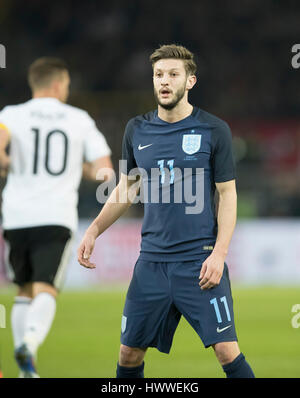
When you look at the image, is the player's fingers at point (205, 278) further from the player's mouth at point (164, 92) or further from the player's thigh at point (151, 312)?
the player's mouth at point (164, 92)

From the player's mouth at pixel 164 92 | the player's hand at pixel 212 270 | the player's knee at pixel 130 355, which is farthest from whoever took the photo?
the player's knee at pixel 130 355

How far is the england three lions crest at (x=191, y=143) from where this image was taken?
4.29 metres

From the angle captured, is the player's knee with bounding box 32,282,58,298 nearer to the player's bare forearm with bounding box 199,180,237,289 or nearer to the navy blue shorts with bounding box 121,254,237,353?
the navy blue shorts with bounding box 121,254,237,353

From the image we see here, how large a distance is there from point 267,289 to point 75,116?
867 cm

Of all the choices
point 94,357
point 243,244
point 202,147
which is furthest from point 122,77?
point 202,147

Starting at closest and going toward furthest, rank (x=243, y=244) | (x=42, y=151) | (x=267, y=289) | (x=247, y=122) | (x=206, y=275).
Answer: (x=206, y=275)
(x=42, y=151)
(x=267, y=289)
(x=243, y=244)
(x=247, y=122)

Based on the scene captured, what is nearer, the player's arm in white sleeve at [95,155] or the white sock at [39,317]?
the white sock at [39,317]

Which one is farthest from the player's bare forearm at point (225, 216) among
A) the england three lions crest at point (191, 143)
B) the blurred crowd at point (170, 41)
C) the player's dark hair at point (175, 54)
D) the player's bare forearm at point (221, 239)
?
the blurred crowd at point (170, 41)

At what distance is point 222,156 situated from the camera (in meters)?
4.27

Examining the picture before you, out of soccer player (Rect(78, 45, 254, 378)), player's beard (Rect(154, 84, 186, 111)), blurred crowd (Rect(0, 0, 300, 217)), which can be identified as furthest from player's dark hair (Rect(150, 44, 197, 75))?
blurred crowd (Rect(0, 0, 300, 217))

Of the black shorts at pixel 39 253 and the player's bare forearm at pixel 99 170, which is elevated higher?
→ the player's bare forearm at pixel 99 170
